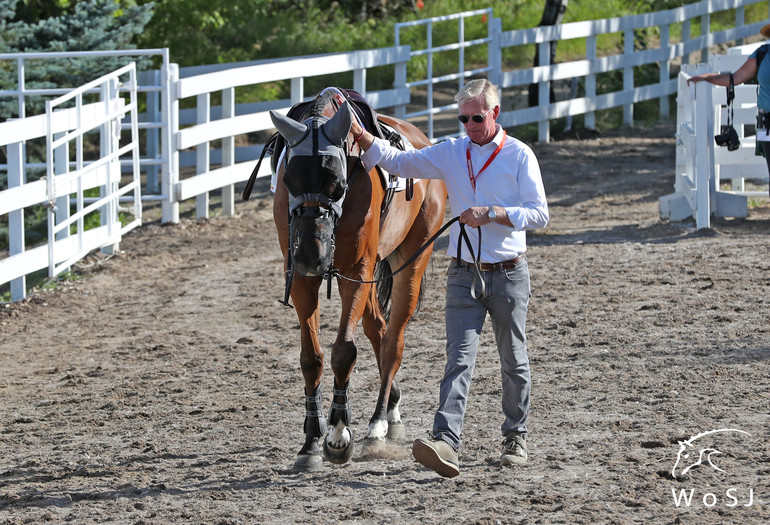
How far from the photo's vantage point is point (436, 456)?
432cm

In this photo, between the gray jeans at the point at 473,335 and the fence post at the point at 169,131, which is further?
the fence post at the point at 169,131

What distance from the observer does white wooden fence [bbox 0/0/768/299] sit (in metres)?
11.1

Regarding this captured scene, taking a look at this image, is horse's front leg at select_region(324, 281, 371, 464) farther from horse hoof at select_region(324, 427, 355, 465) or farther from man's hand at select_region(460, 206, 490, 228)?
man's hand at select_region(460, 206, 490, 228)

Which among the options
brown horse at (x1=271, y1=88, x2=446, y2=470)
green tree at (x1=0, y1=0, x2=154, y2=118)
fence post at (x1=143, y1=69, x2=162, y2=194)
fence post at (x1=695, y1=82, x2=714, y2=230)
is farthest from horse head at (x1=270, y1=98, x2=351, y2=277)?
fence post at (x1=143, y1=69, x2=162, y2=194)

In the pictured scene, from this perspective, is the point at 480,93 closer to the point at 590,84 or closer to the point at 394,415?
the point at 394,415

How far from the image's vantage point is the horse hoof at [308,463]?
192 inches

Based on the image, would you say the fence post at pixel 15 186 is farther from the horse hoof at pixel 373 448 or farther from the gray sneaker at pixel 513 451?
the gray sneaker at pixel 513 451

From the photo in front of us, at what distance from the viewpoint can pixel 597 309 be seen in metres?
7.61

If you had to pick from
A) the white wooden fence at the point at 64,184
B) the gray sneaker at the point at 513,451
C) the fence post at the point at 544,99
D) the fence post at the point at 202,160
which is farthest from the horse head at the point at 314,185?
the fence post at the point at 544,99

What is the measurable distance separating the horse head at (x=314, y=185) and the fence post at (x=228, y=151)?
24.4 ft

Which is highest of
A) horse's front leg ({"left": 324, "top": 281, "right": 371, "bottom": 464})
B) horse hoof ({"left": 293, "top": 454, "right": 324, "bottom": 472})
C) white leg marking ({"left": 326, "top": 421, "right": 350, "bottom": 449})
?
horse's front leg ({"left": 324, "top": 281, "right": 371, "bottom": 464})

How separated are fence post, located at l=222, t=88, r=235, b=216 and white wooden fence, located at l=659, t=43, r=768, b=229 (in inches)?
Answer: 187

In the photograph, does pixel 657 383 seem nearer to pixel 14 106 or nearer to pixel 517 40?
pixel 14 106

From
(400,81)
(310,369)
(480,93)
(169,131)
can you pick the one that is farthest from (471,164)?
(400,81)
